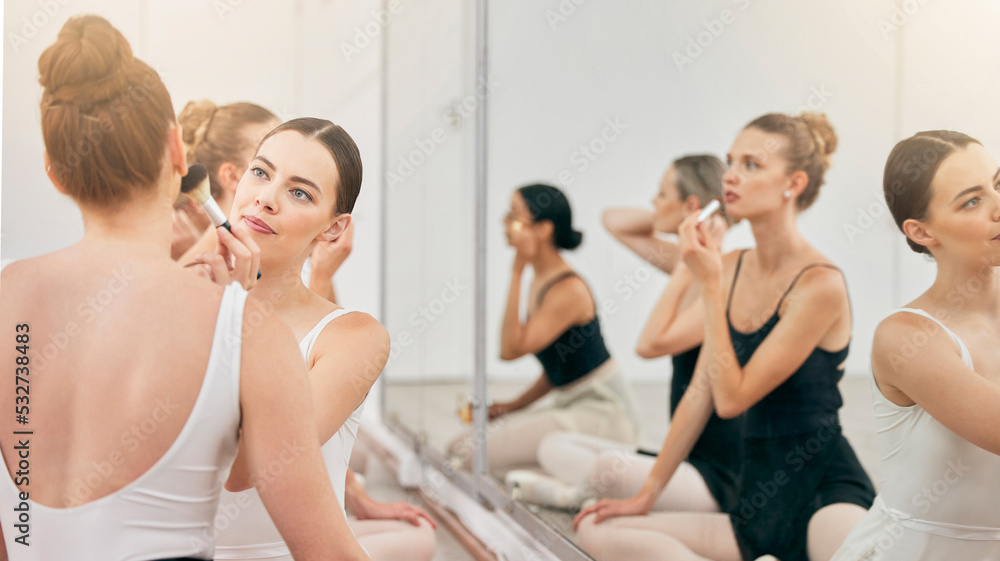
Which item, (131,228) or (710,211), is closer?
(131,228)

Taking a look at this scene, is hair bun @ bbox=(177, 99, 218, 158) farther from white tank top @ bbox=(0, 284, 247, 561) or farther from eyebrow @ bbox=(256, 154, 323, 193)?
white tank top @ bbox=(0, 284, 247, 561)

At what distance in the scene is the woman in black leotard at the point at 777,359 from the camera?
163cm

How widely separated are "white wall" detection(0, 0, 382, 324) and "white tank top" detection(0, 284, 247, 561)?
323 millimetres

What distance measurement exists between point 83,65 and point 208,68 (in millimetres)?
289

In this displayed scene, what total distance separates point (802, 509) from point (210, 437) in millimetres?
1321

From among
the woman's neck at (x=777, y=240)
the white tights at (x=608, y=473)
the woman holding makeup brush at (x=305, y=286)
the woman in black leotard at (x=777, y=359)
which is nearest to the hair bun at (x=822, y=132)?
the woman in black leotard at (x=777, y=359)

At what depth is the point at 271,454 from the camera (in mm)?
894

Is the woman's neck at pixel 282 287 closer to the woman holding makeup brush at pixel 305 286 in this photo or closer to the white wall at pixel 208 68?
the woman holding makeup brush at pixel 305 286

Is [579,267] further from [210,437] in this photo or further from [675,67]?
[210,437]

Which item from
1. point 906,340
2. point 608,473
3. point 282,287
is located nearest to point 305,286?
point 282,287

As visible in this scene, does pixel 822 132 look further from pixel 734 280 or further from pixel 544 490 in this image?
pixel 544 490

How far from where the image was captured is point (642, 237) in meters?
2.39

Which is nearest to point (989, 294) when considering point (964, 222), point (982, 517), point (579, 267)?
point (964, 222)

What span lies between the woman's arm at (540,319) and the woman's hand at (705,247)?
2.80 ft
